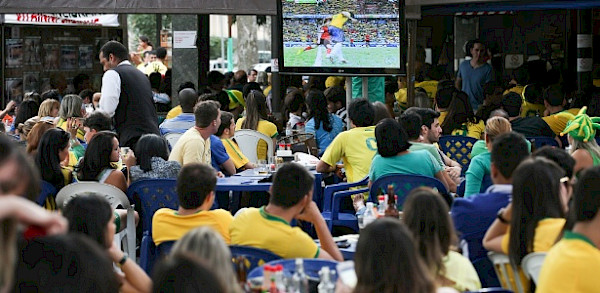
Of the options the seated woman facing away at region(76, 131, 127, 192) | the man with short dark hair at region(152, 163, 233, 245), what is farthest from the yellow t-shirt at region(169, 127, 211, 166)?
the man with short dark hair at region(152, 163, 233, 245)

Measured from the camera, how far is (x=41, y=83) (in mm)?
16734

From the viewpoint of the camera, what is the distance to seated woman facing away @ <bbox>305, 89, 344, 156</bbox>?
37.1 ft

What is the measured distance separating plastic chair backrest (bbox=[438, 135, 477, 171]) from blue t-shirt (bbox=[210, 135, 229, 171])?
2190 mm

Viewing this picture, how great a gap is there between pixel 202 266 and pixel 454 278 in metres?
2.08

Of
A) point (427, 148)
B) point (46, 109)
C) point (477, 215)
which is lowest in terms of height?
point (477, 215)

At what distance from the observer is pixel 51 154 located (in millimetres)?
7820

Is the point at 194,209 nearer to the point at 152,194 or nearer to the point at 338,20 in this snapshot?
the point at 152,194

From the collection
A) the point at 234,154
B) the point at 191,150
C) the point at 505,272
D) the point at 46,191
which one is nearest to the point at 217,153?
the point at 234,154

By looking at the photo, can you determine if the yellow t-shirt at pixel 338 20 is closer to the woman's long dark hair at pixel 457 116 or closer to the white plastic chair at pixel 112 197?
the woman's long dark hair at pixel 457 116

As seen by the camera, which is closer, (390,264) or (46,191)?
(390,264)

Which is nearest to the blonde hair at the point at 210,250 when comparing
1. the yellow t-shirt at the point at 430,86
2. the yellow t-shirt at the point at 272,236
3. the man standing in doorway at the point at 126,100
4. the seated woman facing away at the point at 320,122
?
the yellow t-shirt at the point at 272,236

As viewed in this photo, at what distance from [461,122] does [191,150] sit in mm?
3157

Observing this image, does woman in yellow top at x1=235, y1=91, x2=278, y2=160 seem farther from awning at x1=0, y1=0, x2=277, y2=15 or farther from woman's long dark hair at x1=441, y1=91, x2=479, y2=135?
woman's long dark hair at x1=441, y1=91, x2=479, y2=135

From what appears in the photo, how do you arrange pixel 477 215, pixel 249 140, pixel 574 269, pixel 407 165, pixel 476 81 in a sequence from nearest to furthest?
1. pixel 574 269
2. pixel 477 215
3. pixel 407 165
4. pixel 249 140
5. pixel 476 81
